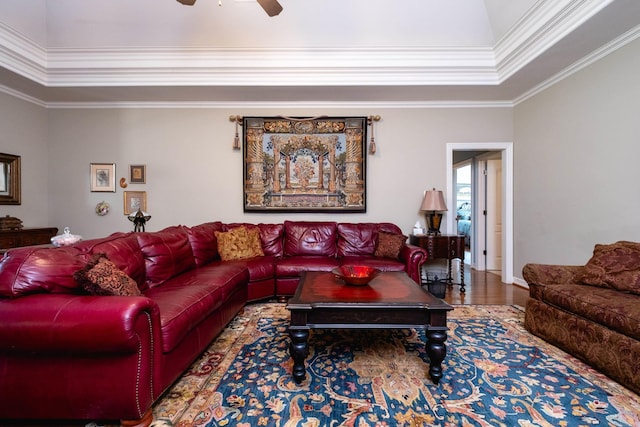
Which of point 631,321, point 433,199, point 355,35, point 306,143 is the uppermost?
point 355,35

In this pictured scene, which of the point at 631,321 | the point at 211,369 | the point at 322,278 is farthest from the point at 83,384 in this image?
the point at 631,321

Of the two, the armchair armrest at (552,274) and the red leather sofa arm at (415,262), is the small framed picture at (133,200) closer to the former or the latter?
the red leather sofa arm at (415,262)

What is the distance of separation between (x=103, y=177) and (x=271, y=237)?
2.92 m

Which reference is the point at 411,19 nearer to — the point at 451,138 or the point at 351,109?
the point at 351,109

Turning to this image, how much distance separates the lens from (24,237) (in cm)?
390

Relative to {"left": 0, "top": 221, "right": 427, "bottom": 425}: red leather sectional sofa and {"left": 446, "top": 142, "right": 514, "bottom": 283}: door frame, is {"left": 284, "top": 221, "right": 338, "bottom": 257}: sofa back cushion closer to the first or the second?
{"left": 446, "top": 142, "right": 514, "bottom": 283}: door frame

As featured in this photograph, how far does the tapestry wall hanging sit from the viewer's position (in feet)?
15.0

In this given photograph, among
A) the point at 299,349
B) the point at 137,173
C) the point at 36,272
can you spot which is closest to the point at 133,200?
the point at 137,173

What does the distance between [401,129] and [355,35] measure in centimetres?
154

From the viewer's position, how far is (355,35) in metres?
3.75

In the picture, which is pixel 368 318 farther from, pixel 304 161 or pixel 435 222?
pixel 304 161

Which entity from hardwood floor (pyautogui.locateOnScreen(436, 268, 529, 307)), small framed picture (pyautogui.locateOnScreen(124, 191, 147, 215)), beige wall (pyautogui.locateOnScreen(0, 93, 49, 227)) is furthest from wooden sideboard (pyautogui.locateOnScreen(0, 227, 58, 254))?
hardwood floor (pyautogui.locateOnScreen(436, 268, 529, 307))

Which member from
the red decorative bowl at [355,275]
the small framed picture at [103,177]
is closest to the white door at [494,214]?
the red decorative bowl at [355,275]

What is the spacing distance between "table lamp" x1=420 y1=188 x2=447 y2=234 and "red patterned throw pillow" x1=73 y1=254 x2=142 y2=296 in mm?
3744
